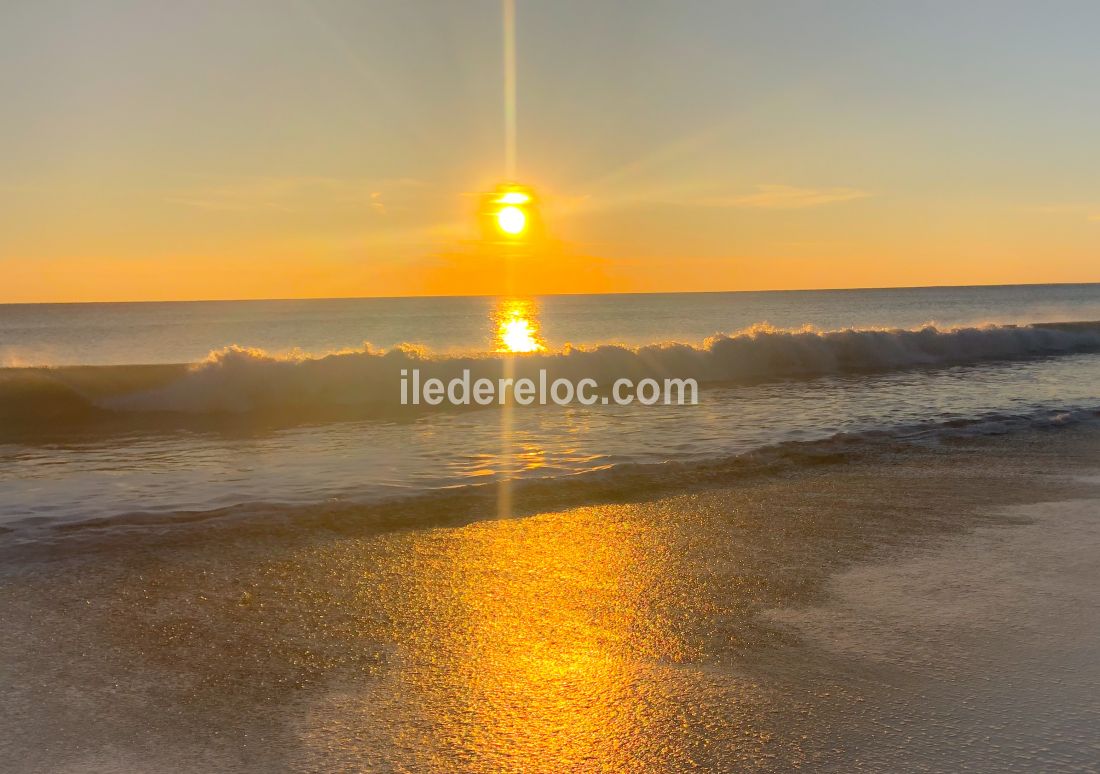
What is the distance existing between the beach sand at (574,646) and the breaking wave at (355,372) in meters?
10.1

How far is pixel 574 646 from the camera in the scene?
435 cm

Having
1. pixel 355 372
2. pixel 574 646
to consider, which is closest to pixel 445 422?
pixel 355 372

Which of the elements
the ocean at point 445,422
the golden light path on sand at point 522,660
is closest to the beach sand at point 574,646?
the golden light path on sand at point 522,660

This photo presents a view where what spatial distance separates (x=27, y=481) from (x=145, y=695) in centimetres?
687

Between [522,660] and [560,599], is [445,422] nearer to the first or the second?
[560,599]

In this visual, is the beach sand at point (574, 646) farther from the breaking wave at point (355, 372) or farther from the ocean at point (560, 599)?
the breaking wave at point (355, 372)

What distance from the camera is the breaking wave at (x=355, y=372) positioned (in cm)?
1719

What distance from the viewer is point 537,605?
4.99 m

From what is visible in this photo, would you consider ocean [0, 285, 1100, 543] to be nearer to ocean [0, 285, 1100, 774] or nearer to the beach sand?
ocean [0, 285, 1100, 774]

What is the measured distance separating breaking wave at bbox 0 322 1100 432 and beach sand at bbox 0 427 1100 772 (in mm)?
10068

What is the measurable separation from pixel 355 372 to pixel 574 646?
54.6 ft

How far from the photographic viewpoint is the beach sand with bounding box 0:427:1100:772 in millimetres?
3328

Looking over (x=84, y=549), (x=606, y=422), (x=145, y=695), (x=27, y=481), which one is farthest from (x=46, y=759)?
(x=606, y=422)

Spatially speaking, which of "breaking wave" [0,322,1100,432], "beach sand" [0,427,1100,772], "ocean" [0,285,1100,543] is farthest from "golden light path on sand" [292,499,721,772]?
"breaking wave" [0,322,1100,432]
